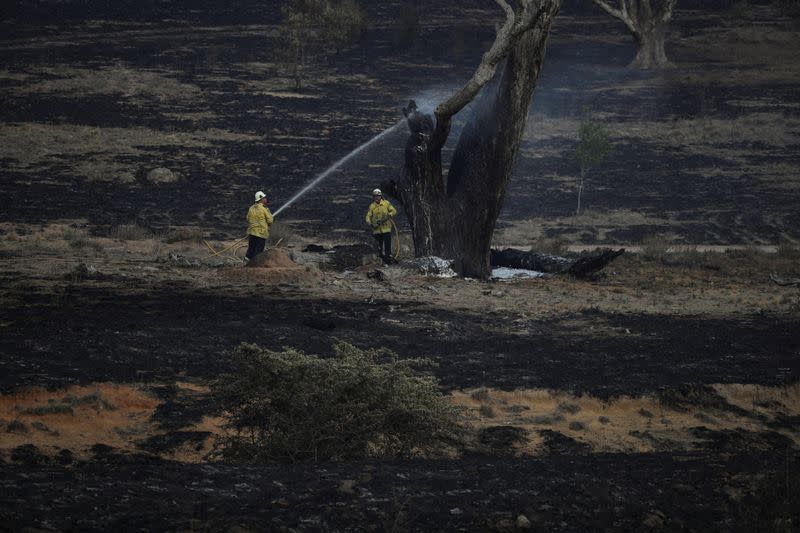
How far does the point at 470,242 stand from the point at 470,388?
25.7ft

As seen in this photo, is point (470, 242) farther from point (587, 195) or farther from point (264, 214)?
point (587, 195)

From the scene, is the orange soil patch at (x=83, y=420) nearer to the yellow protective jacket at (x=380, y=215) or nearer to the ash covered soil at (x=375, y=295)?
the ash covered soil at (x=375, y=295)

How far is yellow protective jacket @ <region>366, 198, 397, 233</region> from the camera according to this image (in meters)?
19.9

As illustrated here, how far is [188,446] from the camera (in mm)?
9891

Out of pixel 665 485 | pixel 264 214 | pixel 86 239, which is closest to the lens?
pixel 665 485

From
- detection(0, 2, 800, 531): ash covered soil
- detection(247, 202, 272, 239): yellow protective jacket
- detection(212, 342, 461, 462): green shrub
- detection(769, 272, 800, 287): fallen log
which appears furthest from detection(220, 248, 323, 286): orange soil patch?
detection(769, 272, 800, 287): fallen log

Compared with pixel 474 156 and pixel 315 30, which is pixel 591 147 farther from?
pixel 315 30

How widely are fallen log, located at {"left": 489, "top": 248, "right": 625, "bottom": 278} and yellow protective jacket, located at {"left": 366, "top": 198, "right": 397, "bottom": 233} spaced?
8.14 ft

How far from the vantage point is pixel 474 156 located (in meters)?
19.4

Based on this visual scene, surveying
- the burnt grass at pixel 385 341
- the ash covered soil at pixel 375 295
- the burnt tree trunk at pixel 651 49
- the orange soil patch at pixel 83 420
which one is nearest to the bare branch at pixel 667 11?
the burnt tree trunk at pixel 651 49

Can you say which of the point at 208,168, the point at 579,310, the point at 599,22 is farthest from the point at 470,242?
the point at 599,22

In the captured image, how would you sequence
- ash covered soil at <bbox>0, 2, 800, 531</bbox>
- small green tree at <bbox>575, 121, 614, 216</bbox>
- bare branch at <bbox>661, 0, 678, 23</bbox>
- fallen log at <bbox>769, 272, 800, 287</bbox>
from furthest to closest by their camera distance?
bare branch at <bbox>661, 0, 678, 23</bbox>, small green tree at <bbox>575, 121, 614, 216</bbox>, fallen log at <bbox>769, 272, 800, 287</bbox>, ash covered soil at <bbox>0, 2, 800, 531</bbox>

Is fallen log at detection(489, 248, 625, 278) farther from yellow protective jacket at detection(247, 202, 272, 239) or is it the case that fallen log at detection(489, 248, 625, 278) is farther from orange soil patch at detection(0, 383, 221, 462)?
orange soil patch at detection(0, 383, 221, 462)

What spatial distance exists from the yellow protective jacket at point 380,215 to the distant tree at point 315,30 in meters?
23.6
